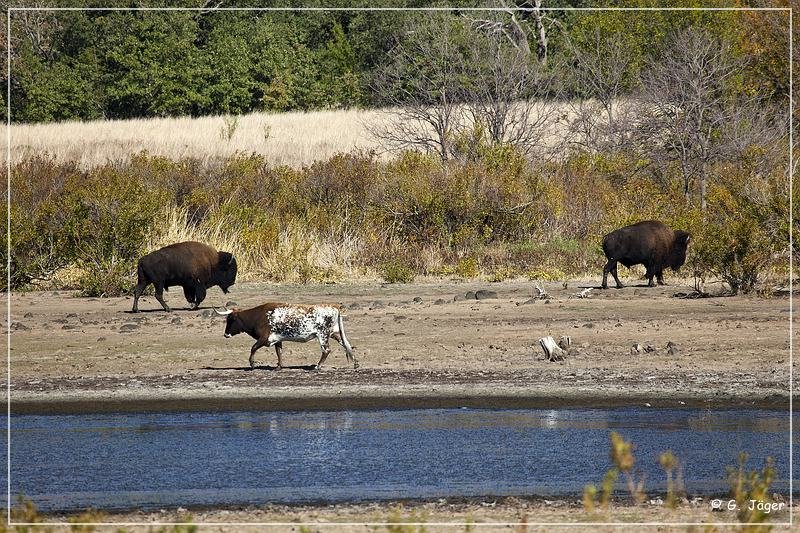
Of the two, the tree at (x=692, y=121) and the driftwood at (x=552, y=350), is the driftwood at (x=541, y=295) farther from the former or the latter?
the tree at (x=692, y=121)

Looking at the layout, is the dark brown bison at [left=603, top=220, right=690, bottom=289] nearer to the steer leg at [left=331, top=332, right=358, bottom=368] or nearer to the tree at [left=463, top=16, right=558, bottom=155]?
the steer leg at [left=331, top=332, right=358, bottom=368]

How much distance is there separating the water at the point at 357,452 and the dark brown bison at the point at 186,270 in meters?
6.01

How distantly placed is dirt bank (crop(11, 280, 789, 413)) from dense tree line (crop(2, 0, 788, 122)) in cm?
2675

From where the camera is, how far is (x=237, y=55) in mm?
49875

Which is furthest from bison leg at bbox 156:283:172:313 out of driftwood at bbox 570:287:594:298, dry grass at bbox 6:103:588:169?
dry grass at bbox 6:103:588:169

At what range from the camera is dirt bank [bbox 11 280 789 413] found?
13766 mm

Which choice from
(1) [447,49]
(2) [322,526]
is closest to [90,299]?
(2) [322,526]

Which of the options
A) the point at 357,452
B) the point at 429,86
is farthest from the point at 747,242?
the point at 429,86

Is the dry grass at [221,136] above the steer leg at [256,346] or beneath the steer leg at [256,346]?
above

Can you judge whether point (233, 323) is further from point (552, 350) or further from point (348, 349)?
point (552, 350)

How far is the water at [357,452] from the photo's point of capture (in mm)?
9898

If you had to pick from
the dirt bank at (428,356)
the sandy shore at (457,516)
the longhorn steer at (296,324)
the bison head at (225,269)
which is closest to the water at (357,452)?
the sandy shore at (457,516)

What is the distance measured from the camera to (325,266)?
23.5m

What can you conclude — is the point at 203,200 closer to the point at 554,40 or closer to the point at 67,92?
the point at 67,92
